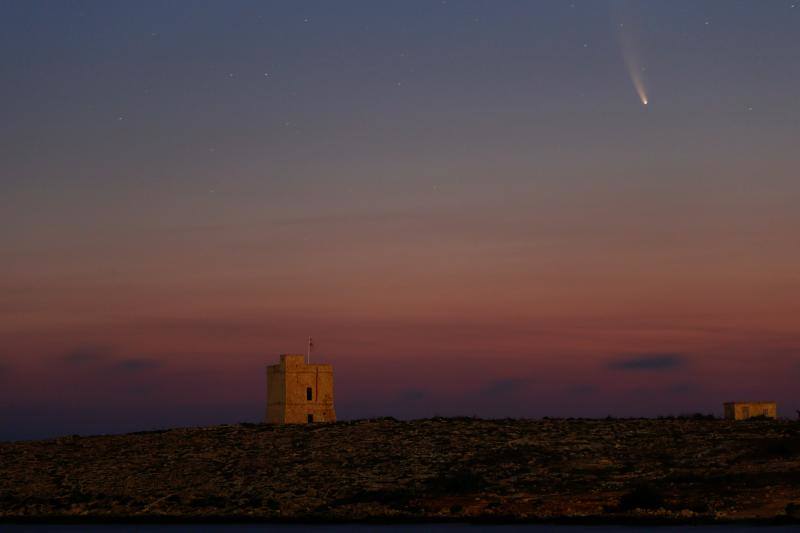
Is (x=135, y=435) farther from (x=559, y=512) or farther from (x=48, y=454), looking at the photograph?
(x=559, y=512)

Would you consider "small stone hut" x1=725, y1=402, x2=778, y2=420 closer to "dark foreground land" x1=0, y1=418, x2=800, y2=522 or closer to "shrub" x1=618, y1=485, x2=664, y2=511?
"dark foreground land" x1=0, y1=418, x2=800, y2=522

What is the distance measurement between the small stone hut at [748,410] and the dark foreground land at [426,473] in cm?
393

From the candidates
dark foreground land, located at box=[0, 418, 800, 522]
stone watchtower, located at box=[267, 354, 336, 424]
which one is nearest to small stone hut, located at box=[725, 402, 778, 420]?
dark foreground land, located at box=[0, 418, 800, 522]

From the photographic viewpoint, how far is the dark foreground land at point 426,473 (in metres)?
58.5

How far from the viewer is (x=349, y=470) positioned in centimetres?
6788

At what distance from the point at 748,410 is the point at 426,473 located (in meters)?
24.0

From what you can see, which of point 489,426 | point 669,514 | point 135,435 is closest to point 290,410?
point 135,435

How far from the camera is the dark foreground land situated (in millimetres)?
58500

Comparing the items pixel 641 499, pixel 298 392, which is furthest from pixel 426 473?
pixel 298 392

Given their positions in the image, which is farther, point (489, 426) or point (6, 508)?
point (489, 426)

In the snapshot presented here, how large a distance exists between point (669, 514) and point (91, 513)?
3037cm

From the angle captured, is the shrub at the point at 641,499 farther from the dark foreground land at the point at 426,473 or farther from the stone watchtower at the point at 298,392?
the stone watchtower at the point at 298,392

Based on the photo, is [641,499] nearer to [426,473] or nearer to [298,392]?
[426,473]

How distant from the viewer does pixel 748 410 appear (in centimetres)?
7769
